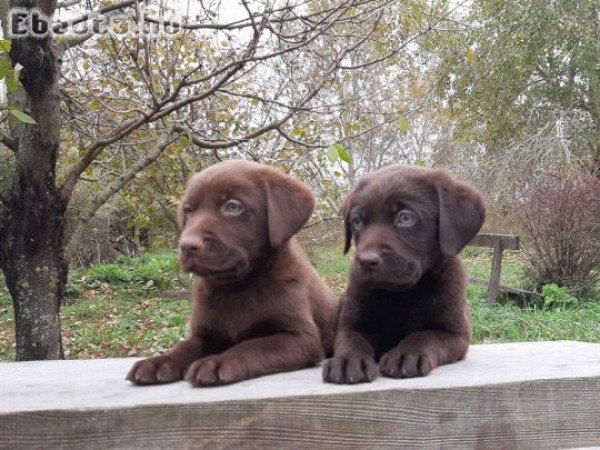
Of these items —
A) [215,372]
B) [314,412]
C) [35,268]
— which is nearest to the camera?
[314,412]

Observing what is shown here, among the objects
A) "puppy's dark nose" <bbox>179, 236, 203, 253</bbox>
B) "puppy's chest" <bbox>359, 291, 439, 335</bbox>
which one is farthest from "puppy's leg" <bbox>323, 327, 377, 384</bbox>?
"puppy's dark nose" <bbox>179, 236, 203, 253</bbox>

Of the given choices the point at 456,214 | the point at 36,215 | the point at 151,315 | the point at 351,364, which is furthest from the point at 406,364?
the point at 151,315

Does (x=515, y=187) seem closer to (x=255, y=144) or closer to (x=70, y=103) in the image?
(x=255, y=144)

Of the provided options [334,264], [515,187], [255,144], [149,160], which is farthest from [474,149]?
[149,160]

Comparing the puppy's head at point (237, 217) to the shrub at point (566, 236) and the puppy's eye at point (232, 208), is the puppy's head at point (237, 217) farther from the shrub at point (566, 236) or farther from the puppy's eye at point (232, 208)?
the shrub at point (566, 236)

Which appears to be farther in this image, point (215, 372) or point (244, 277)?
point (244, 277)

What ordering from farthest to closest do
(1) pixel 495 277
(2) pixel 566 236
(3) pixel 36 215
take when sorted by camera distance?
(2) pixel 566 236, (1) pixel 495 277, (3) pixel 36 215

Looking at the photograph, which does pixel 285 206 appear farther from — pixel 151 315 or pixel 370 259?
pixel 151 315
